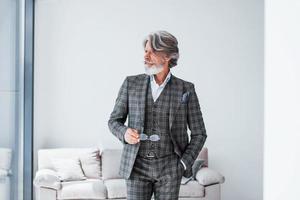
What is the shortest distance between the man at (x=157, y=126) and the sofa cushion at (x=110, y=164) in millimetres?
2187

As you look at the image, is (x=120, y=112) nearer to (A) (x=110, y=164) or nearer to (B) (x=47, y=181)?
(B) (x=47, y=181)

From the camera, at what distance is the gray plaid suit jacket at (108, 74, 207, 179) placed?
98.9 inches

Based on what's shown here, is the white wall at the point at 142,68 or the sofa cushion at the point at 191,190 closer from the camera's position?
the sofa cushion at the point at 191,190

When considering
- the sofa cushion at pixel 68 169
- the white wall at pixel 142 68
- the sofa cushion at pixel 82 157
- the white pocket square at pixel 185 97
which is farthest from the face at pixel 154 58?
the white wall at pixel 142 68

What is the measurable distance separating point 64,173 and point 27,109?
2.71ft

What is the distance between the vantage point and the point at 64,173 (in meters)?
4.53

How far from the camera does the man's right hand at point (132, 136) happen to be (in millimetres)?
2451

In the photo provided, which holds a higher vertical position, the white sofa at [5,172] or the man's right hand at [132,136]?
the man's right hand at [132,136]

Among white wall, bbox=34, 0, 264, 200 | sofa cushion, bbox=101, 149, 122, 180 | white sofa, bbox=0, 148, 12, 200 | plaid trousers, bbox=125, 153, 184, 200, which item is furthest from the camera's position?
white wall, bbox=34, 0, 264, 200

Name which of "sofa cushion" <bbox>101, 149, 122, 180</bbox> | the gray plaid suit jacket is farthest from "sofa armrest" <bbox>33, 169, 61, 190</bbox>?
the gray plaid suit jacket

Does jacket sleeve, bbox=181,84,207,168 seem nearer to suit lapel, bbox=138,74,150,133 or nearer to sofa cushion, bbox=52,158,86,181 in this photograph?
suit lapel, bbox=138,74,150,133

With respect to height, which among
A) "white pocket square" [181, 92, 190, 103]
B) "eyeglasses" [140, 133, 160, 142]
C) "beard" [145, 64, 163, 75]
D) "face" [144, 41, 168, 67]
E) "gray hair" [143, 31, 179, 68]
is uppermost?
"gray hair" [143, 31, 179, 68]
